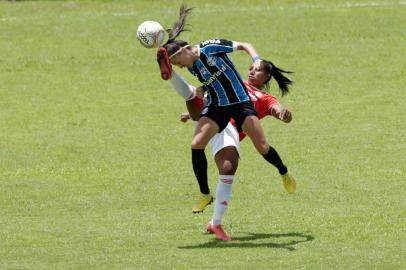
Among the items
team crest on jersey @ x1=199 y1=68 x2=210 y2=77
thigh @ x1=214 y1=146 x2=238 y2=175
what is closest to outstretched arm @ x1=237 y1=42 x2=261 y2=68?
team crest on jersey @ x1=199 y1=68 x2=210 y2=77

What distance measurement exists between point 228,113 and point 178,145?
742 centimetres

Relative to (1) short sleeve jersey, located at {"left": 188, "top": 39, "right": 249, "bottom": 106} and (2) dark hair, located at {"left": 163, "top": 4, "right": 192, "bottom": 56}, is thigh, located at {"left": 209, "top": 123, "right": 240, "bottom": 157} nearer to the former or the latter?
(1) short sleeve jersey, located at {"left": 188, "top": 39, "right": 249, "bottom": 106}

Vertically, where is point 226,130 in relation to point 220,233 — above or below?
above

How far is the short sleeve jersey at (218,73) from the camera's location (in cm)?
1380

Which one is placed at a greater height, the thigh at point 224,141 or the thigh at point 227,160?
the thigh at point 224,141

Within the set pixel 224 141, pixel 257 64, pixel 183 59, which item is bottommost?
pixel 224 141

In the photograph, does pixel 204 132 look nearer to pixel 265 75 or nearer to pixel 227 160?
pixel 227 160

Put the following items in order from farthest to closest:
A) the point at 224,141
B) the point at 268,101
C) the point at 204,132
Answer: the point at 268,101 < the point at 224,141 < the point at 204,132

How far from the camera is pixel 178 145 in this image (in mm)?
21250

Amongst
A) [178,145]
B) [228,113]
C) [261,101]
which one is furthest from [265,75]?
[178,145]

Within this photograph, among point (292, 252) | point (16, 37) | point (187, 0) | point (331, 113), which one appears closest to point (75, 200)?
point (292, 252)

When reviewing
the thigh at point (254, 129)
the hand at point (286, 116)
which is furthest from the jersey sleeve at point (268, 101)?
the thigh at point (254, 129)

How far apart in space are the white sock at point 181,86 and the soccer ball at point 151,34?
0.42 m

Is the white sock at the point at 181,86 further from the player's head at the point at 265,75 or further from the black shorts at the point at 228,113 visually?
the player's head at the point at 265,75
